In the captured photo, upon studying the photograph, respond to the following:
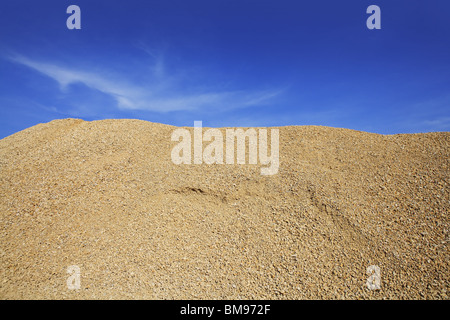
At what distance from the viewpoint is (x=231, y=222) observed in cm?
589

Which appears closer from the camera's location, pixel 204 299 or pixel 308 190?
pixel 204 299

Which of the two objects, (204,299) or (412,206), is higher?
(412,206)

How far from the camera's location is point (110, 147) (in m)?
8.73

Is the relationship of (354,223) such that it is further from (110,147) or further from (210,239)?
(110,147)

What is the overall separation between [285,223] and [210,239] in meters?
1.71

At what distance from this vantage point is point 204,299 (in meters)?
4.50

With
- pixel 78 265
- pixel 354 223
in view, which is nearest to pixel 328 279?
pixel 354 223

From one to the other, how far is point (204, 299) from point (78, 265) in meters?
2.80

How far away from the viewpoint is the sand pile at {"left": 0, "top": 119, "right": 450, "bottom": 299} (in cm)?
475

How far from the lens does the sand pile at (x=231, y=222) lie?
475 cm
